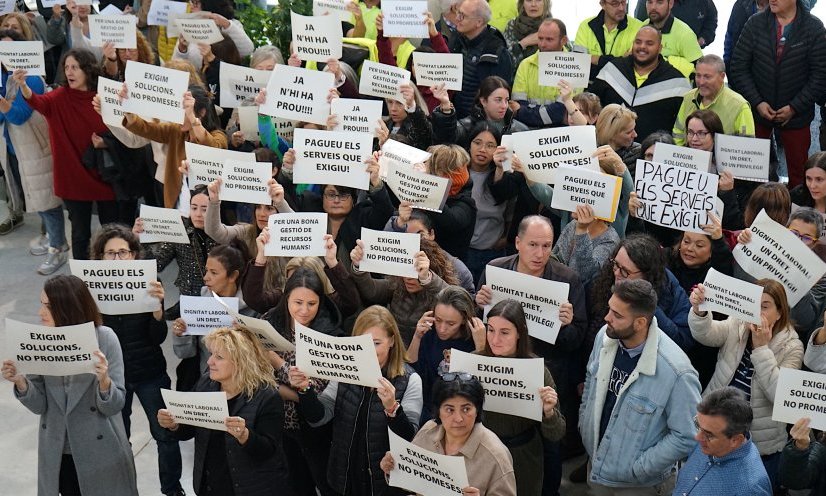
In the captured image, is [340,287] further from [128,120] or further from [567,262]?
[128,120]

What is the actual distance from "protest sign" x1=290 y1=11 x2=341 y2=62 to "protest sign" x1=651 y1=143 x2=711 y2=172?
108 inches

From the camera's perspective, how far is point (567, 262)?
730cm

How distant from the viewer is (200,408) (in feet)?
18.7

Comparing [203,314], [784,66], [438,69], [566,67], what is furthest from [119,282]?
[784,66]

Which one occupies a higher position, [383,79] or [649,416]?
[383,79]

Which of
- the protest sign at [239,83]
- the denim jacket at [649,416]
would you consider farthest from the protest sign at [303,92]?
the denim jacket at [649,416]

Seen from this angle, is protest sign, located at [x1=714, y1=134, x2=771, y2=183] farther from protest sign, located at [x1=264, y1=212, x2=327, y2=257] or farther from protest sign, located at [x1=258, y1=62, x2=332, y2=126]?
protest sign, located at [x1=264, y1=212, x2=327, y2=257]

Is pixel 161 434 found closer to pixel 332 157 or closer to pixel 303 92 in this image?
pixel 332 157

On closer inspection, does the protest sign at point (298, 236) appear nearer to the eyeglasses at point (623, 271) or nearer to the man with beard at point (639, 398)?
the eyeglasses at point (623, 271)

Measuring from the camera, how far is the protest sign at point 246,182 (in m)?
7.58

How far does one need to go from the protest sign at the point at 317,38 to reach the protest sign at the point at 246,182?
1653mm

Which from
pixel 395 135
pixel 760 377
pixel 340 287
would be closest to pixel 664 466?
pixel 760 377

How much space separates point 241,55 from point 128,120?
81.5 inches

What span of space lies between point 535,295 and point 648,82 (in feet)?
11.4
